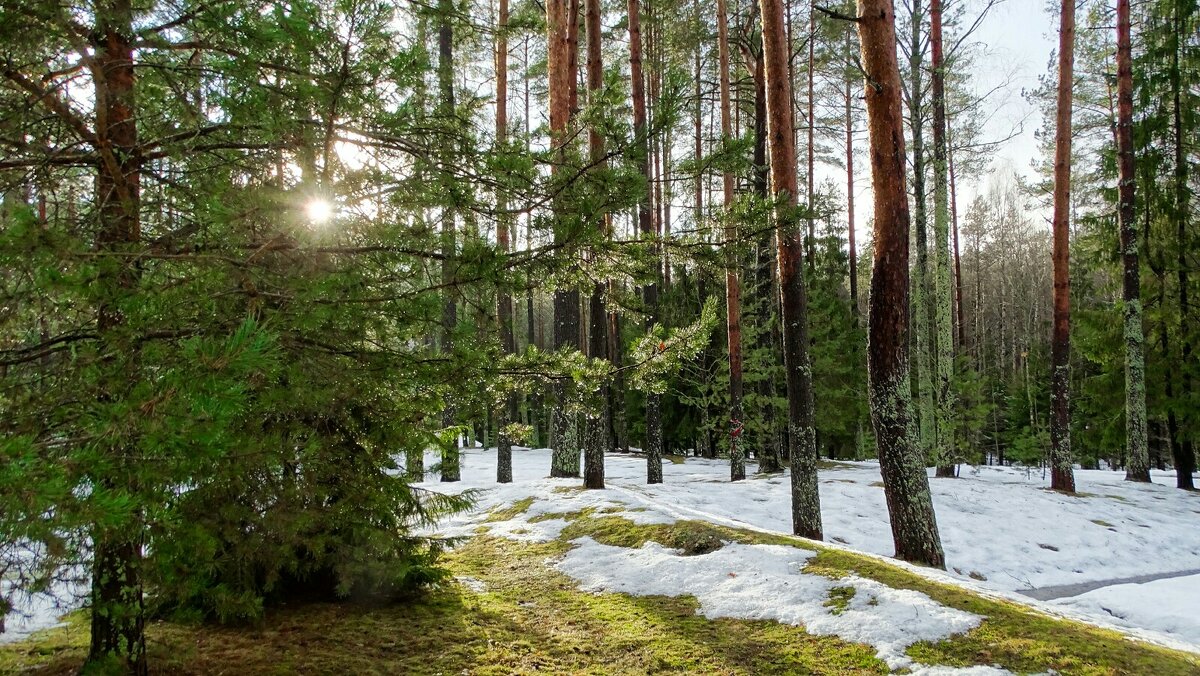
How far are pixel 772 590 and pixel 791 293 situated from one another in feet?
12.4

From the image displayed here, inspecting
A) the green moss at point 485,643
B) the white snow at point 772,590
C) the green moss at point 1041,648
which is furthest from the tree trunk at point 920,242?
the green moss at point 485,643

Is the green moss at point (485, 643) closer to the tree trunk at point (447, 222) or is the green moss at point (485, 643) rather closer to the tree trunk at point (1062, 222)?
→ the tree trunk at point (447, 222)

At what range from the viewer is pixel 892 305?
17.2ft

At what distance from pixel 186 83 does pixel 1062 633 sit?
5.24 meters

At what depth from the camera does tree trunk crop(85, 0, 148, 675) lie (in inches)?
91.7

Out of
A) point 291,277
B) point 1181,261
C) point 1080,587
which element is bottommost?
point 1080,587

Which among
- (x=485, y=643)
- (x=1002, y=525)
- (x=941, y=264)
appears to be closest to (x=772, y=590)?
(x=485, y=643)

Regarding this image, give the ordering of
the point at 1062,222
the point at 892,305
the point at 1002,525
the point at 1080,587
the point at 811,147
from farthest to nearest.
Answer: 1. the point at 811,147
2. the point at 1062,222
3. the point at 1002,525
4. the point at 1080,587
5. the point at 892,305

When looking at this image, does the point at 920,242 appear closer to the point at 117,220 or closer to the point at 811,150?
the point at 811,150

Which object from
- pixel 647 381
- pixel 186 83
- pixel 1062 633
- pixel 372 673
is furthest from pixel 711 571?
pixel 186 83

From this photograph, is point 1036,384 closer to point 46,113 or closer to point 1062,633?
point 1062,633

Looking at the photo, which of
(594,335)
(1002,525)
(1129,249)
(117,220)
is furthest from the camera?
(1129,249)

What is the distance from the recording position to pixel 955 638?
3090 mm

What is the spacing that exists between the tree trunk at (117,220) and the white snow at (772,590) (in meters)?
2.83
